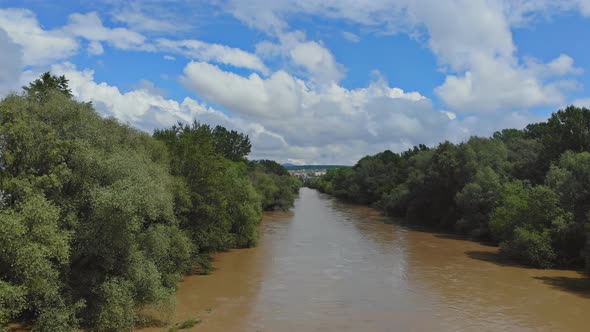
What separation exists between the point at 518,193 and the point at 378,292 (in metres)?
24.0

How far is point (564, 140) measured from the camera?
47125 mm

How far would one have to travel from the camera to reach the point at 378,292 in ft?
90.9

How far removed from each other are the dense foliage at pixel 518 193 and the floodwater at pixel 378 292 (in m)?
2.70

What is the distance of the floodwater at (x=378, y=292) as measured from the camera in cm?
2225

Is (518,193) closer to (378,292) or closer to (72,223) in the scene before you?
(378,292)

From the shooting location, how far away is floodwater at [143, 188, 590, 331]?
73.0 feet

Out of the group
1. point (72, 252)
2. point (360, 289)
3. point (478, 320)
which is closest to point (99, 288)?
point (72, 252)

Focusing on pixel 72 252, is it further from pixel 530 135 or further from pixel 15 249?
pixel 530 135

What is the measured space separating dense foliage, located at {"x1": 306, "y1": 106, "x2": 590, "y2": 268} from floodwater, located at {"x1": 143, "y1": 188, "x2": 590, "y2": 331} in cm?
270

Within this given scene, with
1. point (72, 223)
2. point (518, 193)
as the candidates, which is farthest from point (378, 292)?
point (518, 193)

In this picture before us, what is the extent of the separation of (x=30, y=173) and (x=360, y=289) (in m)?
18.8

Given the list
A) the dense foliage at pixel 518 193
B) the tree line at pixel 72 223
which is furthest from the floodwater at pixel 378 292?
the tree line at pixel 72 223

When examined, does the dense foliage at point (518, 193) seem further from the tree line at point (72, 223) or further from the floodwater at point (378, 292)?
the tree line at point (72, 223)

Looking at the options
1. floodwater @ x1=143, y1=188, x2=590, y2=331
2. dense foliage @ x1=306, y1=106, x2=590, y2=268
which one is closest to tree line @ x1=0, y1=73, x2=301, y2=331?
floodwater @ x1=143, y1=188, x2=590, y2=331
